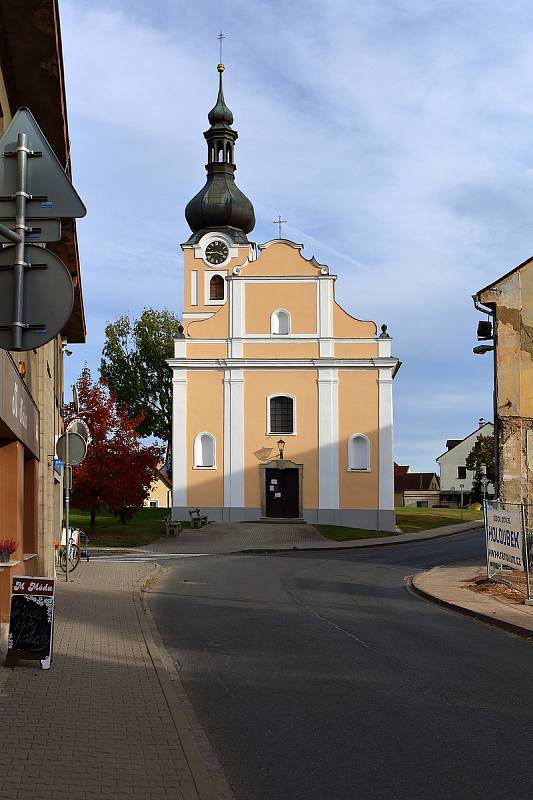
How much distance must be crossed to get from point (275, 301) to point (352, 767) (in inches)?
1647

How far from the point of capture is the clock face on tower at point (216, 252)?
57.5 metres

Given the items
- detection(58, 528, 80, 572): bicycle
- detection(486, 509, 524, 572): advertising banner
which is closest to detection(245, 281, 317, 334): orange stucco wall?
detection(58, 528, 80, 572): bicycle

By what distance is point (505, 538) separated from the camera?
18.9 m

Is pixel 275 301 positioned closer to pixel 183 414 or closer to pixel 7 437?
pixel 183 414

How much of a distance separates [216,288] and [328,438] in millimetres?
13607

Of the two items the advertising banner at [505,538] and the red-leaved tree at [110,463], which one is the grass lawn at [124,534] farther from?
the advertising banner at [505,538]

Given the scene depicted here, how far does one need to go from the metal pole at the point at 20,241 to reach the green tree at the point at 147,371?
67434 millimetres

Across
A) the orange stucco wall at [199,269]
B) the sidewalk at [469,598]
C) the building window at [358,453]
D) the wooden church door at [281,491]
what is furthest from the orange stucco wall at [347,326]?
the sidewalk at [469,598]

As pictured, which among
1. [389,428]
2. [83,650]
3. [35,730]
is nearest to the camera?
[35,730]

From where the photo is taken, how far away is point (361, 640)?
12.8 m

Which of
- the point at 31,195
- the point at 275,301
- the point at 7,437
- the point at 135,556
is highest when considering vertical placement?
the point at 275,301

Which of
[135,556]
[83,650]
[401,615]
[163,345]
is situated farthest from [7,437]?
[163,345]

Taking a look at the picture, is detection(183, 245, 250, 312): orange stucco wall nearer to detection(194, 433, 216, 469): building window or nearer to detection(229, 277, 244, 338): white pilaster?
detection(229, 277, 244, 338): white pilaster

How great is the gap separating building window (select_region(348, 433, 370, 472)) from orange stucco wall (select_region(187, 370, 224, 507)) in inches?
241
